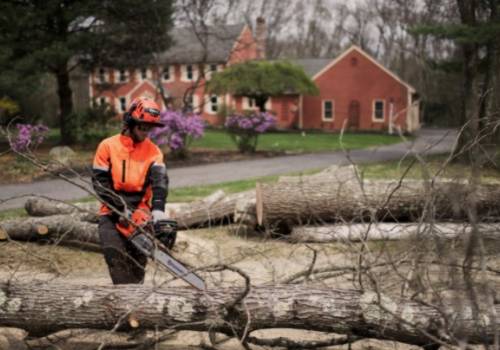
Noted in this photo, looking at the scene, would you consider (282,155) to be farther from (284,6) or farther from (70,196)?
(284,6)

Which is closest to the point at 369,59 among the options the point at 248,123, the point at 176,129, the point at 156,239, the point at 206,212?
the point at 248,123

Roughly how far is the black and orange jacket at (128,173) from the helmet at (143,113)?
17cm

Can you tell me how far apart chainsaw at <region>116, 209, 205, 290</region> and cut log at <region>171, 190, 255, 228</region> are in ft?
12.6

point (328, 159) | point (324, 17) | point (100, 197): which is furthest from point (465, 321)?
point (324, 17)

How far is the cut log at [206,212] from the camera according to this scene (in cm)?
825

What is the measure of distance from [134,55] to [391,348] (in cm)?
2033

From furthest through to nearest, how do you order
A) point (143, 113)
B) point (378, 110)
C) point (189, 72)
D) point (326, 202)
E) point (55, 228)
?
point (189, 72) < point (378, 110) < point (326, 202) < point (55, 228) < point (143, 113)

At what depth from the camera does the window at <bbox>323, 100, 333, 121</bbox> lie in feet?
128

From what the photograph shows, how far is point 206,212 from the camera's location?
27.3 ft

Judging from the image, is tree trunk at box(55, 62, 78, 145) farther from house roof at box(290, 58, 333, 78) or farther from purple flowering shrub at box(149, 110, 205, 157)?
house roof at box(290, 58, 333, 78)

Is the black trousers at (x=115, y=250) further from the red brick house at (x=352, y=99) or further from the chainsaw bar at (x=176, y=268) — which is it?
the red brick house at (x=352, y=99)

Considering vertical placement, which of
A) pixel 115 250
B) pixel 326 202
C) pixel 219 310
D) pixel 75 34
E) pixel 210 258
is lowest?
pixel 210 258

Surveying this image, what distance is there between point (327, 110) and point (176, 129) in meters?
22.8

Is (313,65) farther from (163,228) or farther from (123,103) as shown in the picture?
(163,228)
